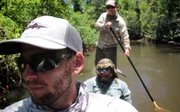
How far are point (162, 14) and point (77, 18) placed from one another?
20.9m

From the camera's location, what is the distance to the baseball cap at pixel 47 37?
1.25 m

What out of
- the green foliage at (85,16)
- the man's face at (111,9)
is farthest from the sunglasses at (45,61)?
the green foliage at (85,16)

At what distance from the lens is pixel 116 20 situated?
18.1 feet

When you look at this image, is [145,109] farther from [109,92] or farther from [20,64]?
[20,64]

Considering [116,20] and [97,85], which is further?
[116,20]

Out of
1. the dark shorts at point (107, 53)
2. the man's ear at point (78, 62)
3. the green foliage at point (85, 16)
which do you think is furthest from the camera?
the green foliage at point (85, 16)

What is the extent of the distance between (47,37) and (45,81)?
20cm

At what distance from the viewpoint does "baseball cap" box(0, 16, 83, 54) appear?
125cm

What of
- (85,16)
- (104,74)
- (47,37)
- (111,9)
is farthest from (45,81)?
(85,16)

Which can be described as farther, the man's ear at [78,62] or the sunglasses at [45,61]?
the man's ear at [78,62]

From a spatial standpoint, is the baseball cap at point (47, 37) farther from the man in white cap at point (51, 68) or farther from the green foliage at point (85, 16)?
the green foliage at point (85, 16)

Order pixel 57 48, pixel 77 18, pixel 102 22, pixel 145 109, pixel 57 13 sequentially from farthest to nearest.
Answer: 1. pixel 77 18
2. pixel 57 13
3. pixel 145 109
4. pixel 102 22
5. pixel 57 48

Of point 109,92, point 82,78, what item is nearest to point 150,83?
point 82,78

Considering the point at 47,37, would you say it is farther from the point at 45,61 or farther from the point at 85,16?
the point at 85,16
